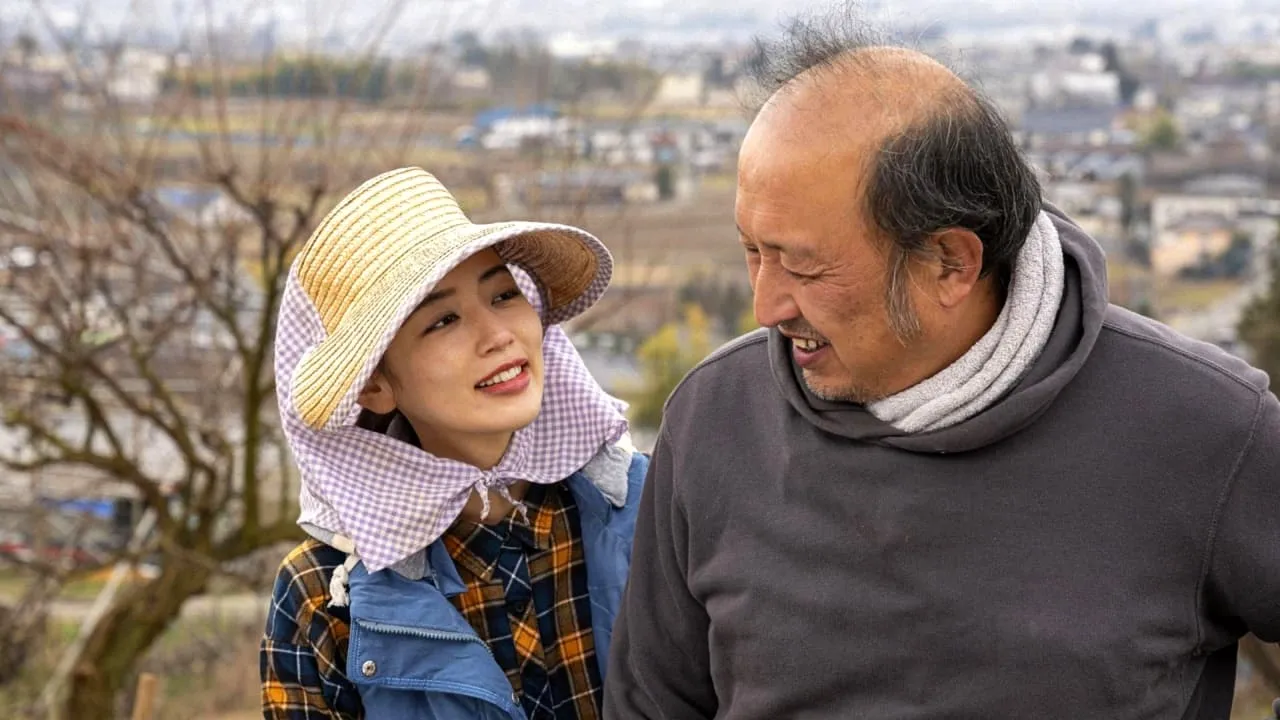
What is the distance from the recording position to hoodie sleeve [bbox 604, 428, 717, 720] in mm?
1688

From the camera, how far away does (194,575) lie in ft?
19.0

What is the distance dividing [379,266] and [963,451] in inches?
29.7

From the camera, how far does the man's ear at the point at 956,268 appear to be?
1.48m

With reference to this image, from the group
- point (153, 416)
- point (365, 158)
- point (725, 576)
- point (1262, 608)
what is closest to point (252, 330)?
point (153, 416)

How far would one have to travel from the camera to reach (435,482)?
1.81 metres

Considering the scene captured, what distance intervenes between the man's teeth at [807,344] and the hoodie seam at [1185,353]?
30 centimetres

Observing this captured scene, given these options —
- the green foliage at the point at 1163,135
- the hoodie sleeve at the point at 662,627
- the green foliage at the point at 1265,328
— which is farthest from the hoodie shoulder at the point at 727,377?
the green foliage at the point at 1163,135


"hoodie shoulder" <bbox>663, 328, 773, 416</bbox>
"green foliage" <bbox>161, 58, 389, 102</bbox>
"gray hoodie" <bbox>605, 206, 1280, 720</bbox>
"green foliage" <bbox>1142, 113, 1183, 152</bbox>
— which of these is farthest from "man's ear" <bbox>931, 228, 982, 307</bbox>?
"green foliage" <bbox>1142, 113, 1183, 152</bbox>

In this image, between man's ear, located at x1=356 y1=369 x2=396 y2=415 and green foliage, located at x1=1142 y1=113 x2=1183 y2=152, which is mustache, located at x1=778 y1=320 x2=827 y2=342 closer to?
man's ear, located at x1=356 y1=369 x2=396 y2=415

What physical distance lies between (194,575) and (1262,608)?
504 cm

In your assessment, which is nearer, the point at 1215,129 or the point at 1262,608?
the point at 1262,608

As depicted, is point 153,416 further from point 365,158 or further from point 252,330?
point 365,158

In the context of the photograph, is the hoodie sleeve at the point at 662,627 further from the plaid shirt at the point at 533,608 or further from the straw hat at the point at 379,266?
the straw hat at the point at 379,266

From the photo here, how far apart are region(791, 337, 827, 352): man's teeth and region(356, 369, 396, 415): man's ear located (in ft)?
1.84
